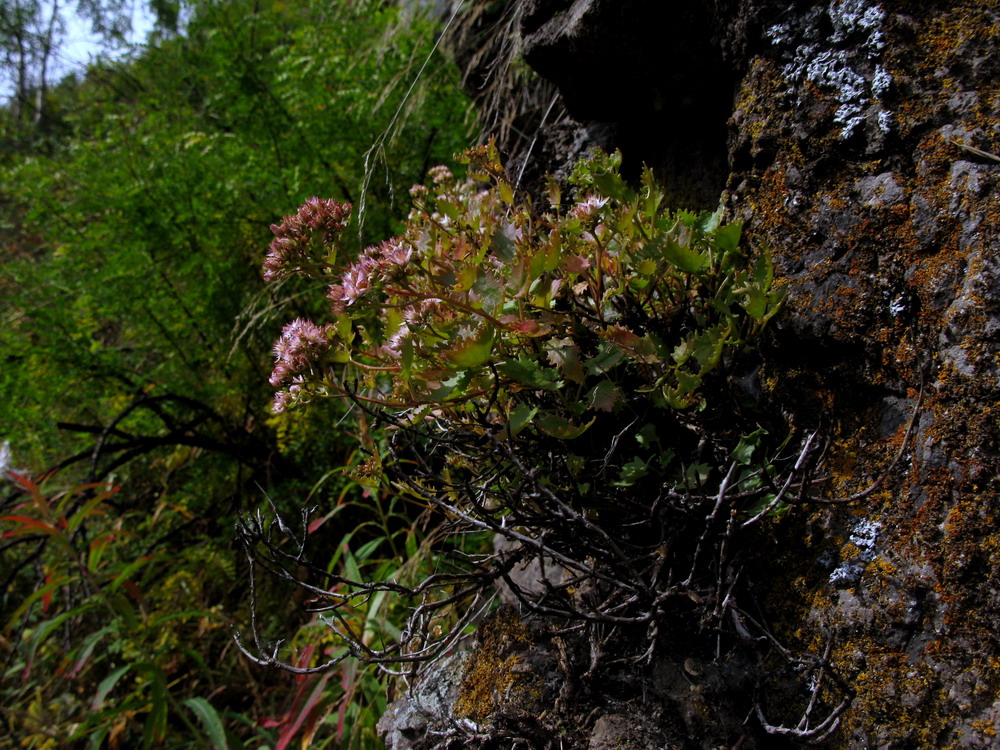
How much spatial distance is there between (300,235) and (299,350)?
0.75 feet

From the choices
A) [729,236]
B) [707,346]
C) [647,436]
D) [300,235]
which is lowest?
[647,436]

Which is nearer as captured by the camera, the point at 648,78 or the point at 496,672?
the point at 496,672

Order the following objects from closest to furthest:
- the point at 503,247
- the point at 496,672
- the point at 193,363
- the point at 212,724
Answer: the point at 503,247 < the point at 496,672 < the point at 212,724 < the point at 193,363

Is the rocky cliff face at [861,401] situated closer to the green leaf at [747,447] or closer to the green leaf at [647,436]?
the green leaf at [747,447]

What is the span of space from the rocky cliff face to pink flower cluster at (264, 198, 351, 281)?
89cm

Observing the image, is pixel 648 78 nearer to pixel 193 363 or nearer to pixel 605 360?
pixel 605 360

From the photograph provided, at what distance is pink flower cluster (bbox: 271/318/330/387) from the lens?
1208 mm

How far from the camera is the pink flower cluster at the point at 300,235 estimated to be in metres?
1.20

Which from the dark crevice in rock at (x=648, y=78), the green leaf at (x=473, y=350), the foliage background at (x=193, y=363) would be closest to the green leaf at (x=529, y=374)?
the green leaf at (x=473, y=350)

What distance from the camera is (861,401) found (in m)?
1.14

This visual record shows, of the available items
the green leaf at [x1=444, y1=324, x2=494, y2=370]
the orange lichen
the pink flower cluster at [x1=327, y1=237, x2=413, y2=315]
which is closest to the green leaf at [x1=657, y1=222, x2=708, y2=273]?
the green leaf at [x1=444, y1=324, x2=494, y2=370]

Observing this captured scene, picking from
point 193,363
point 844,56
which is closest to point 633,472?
point 844,56

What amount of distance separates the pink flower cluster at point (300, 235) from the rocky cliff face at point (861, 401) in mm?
887

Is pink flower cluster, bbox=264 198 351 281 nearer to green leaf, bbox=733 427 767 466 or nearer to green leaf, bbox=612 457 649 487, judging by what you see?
green leaf, bbox=612 457 649 487
